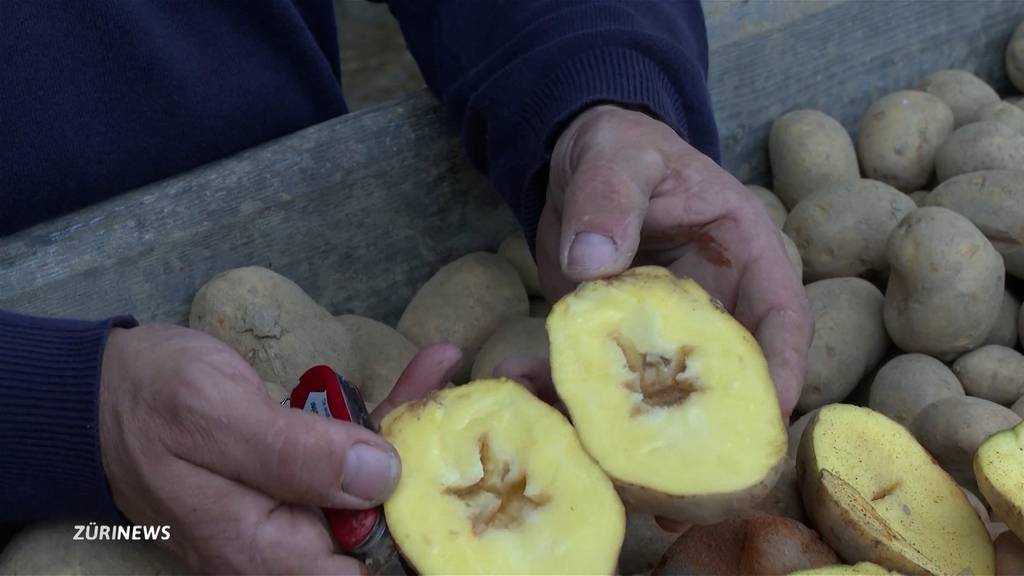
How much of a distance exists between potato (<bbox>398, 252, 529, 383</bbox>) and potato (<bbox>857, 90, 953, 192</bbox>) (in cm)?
57

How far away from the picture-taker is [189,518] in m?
0.81

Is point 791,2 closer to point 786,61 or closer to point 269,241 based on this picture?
point 786,61

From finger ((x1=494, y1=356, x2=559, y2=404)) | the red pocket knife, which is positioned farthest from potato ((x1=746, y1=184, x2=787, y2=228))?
the red pocket knife

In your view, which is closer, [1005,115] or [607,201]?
[607,201]

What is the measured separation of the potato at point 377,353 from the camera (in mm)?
1250

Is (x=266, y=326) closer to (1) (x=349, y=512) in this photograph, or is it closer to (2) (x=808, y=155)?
(1) (x=349, y=512)

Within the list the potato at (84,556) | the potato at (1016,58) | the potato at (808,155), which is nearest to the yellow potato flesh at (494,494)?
the potato at (84,556)

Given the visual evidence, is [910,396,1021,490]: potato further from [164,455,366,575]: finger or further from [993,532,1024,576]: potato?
[164,455,366,575]: finger

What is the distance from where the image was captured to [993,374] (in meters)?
1.24

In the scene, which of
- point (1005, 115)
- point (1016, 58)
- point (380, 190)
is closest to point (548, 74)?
point (380, 190)

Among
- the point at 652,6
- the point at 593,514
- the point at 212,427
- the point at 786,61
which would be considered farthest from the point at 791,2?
the point at 212,427

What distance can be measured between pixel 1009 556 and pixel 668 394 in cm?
30

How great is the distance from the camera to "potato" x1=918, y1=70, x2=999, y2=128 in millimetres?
1681

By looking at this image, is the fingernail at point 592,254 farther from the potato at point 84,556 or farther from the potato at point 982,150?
the potato at point 982,150
